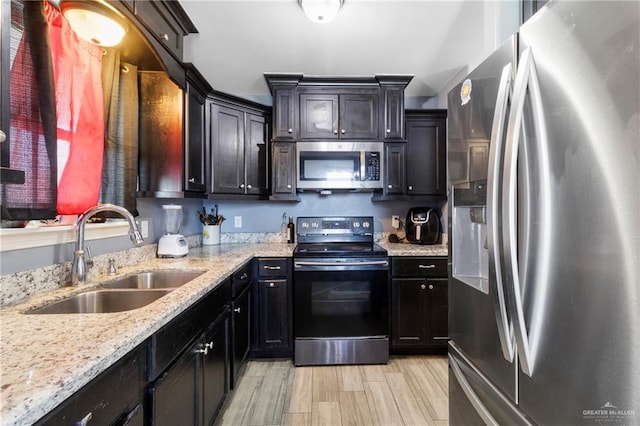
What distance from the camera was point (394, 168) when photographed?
272cm

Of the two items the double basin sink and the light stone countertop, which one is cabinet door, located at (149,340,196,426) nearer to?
the light stone countertop

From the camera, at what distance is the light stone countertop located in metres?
0.54

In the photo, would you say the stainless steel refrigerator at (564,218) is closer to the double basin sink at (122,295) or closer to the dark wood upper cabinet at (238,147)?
the double basin sink at (122,295)

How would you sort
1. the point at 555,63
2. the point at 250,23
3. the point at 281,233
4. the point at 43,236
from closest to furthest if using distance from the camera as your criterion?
1. the point at 555,63
2. the point at 43,236
3. the point at 250,23
4. the point at 281,233

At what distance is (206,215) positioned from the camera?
284 centimetres

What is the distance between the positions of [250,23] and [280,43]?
0.29m

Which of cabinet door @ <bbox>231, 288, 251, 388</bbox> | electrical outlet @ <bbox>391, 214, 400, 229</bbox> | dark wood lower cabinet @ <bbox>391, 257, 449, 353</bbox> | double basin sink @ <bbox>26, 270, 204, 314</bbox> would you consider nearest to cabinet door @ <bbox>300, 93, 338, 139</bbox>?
electrical outlet @ <bbox>391, 214, 400, 229</bbox>

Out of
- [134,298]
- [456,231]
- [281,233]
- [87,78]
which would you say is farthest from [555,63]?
[281,233]

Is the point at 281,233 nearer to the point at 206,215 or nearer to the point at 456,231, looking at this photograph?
the point at 206,215

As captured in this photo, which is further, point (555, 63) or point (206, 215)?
point (206, 215)

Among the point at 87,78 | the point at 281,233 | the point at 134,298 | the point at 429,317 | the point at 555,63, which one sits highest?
the point at 87,78

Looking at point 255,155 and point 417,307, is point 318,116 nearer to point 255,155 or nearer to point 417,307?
point 255,155

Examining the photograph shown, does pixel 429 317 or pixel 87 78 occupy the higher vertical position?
pixel 87 78

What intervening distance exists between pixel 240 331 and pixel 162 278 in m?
0.70
